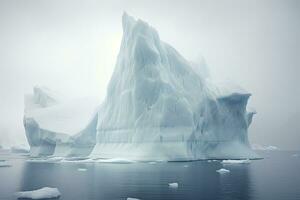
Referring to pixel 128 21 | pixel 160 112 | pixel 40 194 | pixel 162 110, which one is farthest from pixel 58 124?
pixel 40 194

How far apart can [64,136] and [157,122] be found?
15496 millimetres

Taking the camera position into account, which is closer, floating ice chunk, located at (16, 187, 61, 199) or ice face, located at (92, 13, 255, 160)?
floating ice chunk, located at (16, 187, 61, 199)

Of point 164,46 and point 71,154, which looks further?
point 71,154

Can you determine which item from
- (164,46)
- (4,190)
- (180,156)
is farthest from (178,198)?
(164,46)

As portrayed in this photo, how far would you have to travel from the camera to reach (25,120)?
163 ft

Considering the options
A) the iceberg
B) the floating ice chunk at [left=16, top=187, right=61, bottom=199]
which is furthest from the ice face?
the floating ice chunk at [left=16, top=187, right=61, bottom=199]

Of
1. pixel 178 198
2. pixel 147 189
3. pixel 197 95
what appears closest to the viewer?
pixel 178 198

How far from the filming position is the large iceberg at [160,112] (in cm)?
3488

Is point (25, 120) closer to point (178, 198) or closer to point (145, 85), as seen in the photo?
point (145, 85)

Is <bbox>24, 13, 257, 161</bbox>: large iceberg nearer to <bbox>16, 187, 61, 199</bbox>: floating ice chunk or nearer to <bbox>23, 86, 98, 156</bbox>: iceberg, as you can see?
<bbox>23, 86, 98, 156</bbox>: iceberg

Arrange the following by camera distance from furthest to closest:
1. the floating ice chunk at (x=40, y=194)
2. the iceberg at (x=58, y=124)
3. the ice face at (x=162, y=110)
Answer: the iceberg at (x=58, y=124) → the ice face at (x=162, y=110) → the floating ice chunk at (x=40, y=194)

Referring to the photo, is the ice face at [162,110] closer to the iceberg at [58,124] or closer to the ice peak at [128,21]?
the ice peak at [128,21]

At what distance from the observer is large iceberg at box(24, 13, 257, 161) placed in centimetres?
3488

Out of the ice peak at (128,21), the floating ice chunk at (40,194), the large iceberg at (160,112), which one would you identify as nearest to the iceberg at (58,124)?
the large iceberg at (160,112)
